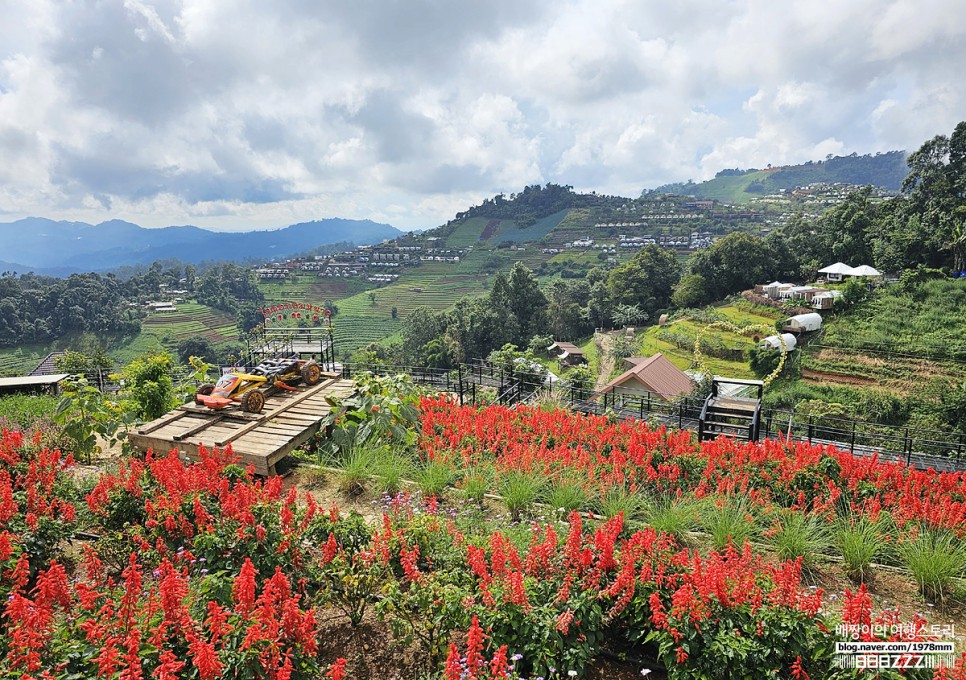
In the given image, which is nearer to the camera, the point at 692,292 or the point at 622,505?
the point at 622,505

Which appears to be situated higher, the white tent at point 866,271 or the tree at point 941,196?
the tree at point 941,196

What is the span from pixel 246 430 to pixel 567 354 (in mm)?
41352

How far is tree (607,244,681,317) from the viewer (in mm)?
55825

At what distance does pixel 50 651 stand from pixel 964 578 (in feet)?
19.2

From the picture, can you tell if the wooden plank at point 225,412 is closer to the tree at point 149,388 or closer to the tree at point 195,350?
the tree at point 149,388

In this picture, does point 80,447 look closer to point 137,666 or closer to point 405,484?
point 405,484

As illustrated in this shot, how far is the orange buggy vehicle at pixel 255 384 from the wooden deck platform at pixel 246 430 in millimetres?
138

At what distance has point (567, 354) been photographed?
46.2 metres

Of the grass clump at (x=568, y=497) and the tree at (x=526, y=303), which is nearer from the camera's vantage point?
the grass clump at (x=568, y=497)

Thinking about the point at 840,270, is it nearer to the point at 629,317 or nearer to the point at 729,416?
the point at 629,317

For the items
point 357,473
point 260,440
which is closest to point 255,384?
point 260,440

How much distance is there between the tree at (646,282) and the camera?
55.8 meters

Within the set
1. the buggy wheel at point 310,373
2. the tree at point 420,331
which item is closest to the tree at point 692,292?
the tree at point 420,331

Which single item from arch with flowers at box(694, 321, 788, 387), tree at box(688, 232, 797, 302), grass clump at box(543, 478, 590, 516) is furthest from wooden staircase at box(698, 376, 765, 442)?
tree at box(688, 232, 797, 302)
